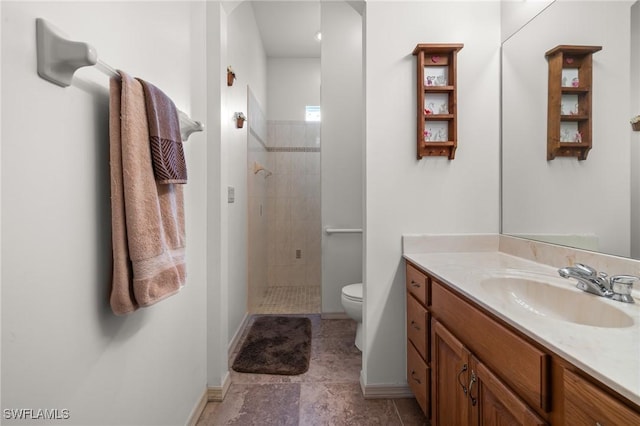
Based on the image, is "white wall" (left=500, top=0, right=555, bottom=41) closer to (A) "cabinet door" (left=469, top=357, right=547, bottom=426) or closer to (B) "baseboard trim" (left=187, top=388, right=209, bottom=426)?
(A) "cabinet door" (left=469, top=357, right=547, bottom=426)

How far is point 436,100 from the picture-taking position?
64.9 inches

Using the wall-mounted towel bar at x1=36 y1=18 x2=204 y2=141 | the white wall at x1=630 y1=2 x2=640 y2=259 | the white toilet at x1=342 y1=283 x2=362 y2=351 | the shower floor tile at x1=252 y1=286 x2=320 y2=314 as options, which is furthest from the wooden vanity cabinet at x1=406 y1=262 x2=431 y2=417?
the shower floor tile at x1=252 y1=286 x2=320 y2=314

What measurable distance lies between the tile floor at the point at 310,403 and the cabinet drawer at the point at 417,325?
40cm

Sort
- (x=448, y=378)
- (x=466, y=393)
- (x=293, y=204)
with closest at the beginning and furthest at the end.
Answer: (x=466, y=393)
(x=448, y=378)
(x=293, y=204)

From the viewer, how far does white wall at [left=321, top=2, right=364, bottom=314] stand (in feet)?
9.04

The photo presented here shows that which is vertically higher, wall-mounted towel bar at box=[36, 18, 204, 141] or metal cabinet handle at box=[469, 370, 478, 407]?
wall-mounted towel bar at box=[36, 18, 204, 141]

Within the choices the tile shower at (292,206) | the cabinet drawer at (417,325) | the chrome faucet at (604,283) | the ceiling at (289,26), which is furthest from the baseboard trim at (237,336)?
the ceiling at (289,26)

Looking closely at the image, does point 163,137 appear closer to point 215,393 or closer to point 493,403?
point 493,403

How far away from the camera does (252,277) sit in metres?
2.93

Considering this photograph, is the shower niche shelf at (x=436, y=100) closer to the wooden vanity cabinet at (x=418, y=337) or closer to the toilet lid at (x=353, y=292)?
the wooden vanity cabinet at (x=418, y=337)

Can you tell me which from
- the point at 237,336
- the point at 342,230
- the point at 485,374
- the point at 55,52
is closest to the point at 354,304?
the point at 342,230

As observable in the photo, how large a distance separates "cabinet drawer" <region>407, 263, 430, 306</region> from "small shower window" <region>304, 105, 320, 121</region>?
279cm

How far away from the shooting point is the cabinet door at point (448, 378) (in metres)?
1.02

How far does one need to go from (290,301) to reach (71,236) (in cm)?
272
